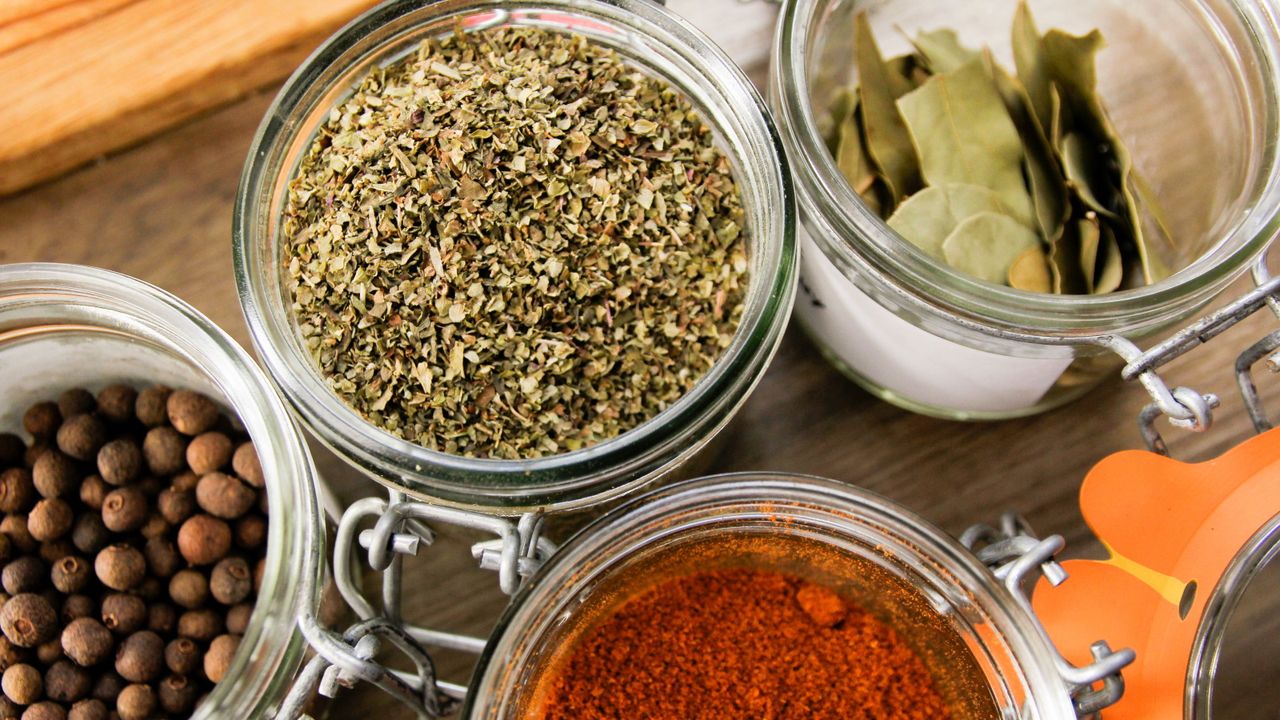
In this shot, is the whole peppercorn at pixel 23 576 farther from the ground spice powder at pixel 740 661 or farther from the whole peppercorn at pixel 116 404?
the ground spice powder at pixel 740 661

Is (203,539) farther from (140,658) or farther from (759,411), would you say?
(759,411)

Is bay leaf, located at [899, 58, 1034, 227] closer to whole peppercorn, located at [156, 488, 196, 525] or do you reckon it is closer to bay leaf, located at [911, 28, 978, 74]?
bay leaf, located at [911, 28, 978, 74]

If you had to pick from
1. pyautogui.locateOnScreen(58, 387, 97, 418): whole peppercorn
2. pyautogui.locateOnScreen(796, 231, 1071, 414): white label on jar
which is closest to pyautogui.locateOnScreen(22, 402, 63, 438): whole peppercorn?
pyautogui.locateOnScreen(58, 387, 97, 418): whole peppercorn

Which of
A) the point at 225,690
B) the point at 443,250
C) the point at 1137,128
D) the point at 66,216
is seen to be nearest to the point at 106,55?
the point at 66,216

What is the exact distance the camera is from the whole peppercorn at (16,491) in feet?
2.43

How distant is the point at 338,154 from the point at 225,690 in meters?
0.33

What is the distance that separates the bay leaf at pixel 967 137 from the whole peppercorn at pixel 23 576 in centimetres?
67

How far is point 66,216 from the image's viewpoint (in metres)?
0.87

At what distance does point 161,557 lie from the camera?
2.39ft

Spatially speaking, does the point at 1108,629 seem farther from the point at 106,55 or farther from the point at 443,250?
the point at 106,55

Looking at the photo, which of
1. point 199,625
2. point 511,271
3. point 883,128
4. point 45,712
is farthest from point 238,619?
point 883,128

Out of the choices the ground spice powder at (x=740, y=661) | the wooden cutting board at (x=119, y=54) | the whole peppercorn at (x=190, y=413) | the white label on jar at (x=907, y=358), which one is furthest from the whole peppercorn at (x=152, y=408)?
the white label on jar at (x=907, y=358)

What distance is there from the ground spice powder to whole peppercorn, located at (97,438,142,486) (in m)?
0.33

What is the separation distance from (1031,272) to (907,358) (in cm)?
10
